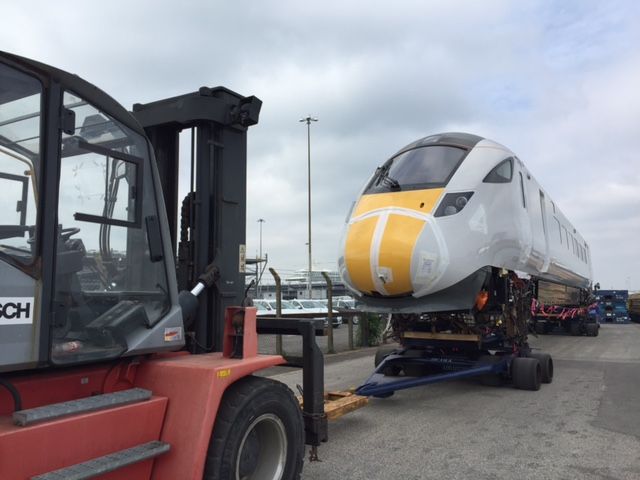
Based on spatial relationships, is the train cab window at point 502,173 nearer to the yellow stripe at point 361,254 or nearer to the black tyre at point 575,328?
the yellow stripe at point 361,254

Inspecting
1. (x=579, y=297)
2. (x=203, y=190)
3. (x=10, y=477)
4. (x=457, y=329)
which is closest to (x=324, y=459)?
(x=203, y=190)

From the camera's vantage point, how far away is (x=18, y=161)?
2588mm

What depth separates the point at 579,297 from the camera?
19.8 metres

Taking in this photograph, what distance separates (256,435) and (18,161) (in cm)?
225

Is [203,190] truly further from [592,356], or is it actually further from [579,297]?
[579,297]

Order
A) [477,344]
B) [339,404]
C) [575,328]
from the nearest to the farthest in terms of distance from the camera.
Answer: [339,404] → [477,344] → [575,328]

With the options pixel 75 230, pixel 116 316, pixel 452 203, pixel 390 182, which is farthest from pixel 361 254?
pixel 75 230

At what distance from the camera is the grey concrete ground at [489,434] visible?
4586 mm

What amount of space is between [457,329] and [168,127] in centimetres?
551

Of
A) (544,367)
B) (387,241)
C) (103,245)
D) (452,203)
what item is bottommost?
(544,367)

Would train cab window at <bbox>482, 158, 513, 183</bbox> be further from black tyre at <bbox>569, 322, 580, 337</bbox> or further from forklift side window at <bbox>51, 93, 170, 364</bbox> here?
black tyre at <bbox>569, 322, 580, 337</bbox>

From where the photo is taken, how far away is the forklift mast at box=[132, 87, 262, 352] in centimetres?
414

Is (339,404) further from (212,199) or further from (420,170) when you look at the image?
(420,170)

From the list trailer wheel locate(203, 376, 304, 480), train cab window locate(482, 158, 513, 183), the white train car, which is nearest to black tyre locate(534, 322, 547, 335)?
the white train car
